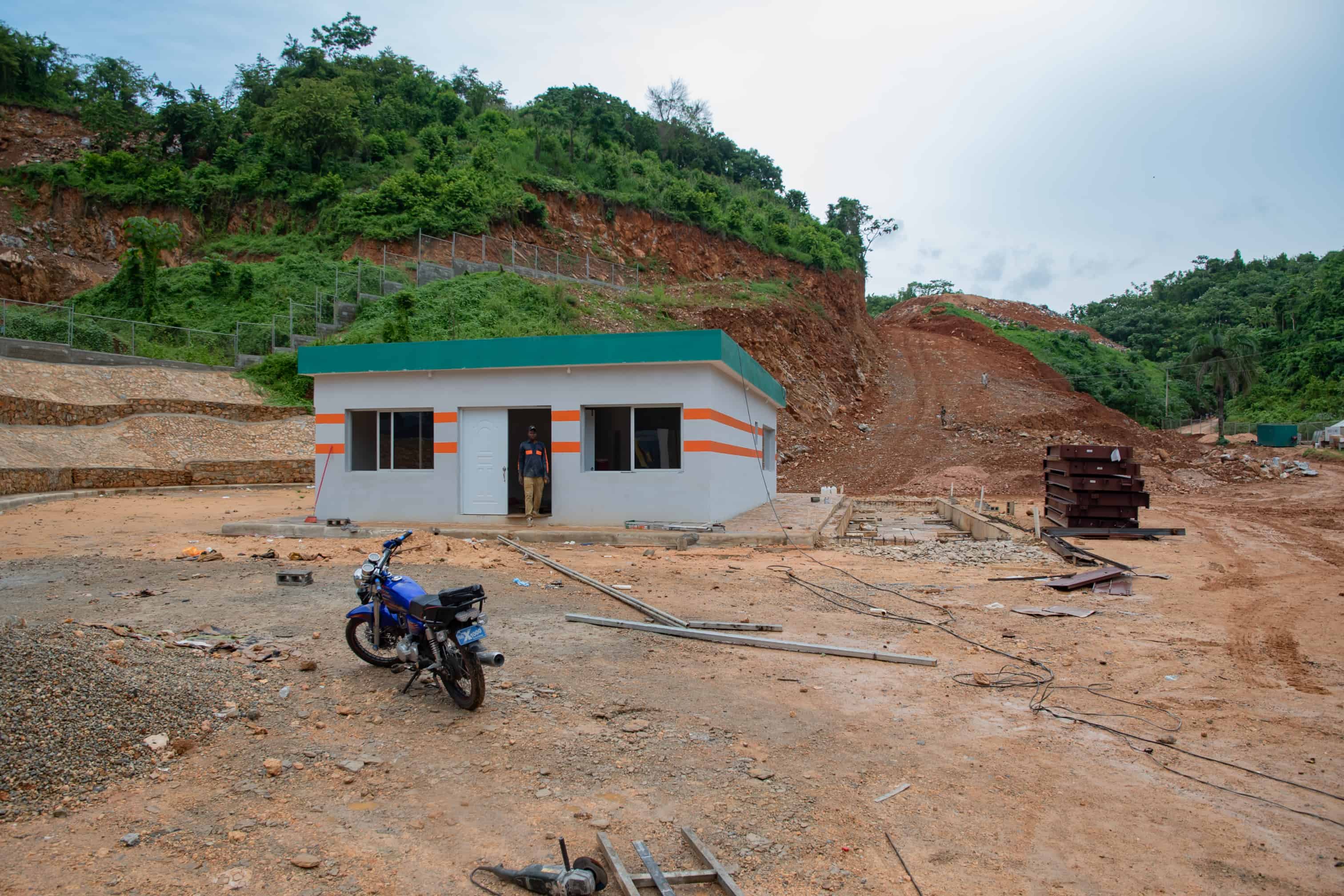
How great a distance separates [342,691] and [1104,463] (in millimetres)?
14863

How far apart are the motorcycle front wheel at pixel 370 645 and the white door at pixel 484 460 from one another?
30.0ft

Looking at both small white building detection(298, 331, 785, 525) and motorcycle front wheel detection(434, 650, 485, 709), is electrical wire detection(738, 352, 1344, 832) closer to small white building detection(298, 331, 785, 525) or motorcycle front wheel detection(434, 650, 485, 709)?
motorcycle front wheel detection(434, 650, 485, 709)

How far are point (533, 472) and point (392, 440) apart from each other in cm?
344

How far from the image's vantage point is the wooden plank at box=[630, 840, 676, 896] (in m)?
3.34

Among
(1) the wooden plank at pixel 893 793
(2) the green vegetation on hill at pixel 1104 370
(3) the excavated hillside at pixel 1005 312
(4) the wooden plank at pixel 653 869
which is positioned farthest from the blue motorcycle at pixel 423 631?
(3) the excavated hillside at pixel 1005 312

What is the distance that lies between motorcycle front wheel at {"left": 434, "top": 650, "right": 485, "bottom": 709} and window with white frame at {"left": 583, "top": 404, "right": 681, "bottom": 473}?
9730 millimetres

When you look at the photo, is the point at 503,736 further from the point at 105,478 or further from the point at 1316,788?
the point at 105,478

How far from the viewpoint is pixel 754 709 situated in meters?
5.68

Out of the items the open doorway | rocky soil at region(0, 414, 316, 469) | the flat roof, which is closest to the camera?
the flat roof

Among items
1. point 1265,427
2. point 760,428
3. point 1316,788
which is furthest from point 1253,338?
point 1316,788

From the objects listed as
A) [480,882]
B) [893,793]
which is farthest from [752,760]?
[480,882]

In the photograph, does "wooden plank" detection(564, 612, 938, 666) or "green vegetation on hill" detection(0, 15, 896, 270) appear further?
"green vegetation on hill" detection(0, 15, 896, 270)

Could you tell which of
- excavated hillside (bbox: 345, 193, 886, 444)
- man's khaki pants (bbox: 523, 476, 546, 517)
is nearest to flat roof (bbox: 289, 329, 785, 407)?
man's khaki pants (bbox: 523, 476, 546, 517)

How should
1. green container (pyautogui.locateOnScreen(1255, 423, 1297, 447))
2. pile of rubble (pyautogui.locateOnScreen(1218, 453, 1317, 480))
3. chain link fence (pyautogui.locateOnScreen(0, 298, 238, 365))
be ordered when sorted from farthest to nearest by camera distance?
green container (pyautogui.locateOnScreen(1255, 423, 1297, 447)) → pile of rubble (pyautogui.locateOnScreen(1218, 453, 1317, 480)) → chain link fence (pyautogui.locateOnScreen(0, 298, 238, 365))
